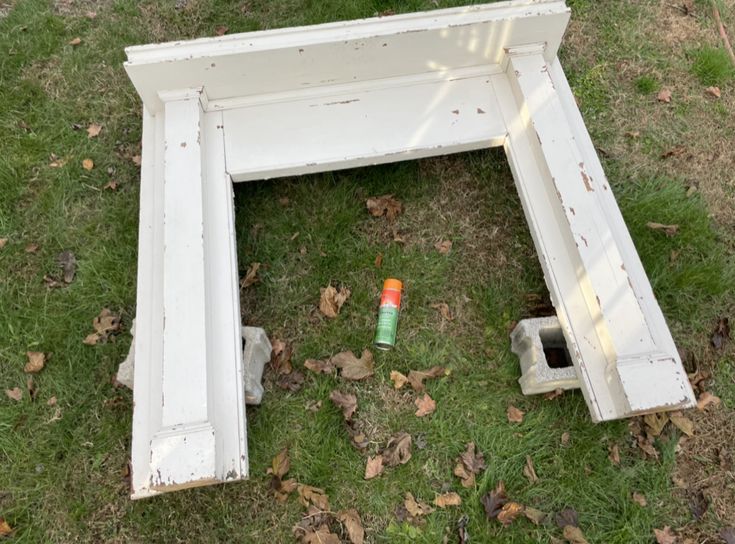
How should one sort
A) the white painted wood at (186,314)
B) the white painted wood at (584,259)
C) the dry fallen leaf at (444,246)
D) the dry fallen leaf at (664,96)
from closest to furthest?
the white painted wood at (186,314) < the white painted wood at (584,259) < the dry fallen leaf at (444,246) < the dry fallen leaf at (664,96)

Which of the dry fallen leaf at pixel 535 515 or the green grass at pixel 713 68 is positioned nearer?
the dry fallen leaf at pixel 535 515

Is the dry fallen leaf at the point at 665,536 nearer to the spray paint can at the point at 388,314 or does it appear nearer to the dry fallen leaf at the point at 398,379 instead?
the dry fallen leaf at the point at 398,379

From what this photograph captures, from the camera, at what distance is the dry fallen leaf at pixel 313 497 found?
8.26 feet

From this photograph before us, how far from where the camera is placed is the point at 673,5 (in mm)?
3842

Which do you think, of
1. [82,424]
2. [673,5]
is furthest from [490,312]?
[673,5]

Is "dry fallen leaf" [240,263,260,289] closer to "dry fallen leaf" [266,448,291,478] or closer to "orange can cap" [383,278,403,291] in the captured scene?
"orange can cap" [383,278,403,291]

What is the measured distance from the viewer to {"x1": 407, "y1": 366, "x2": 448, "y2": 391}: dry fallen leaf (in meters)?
2.72

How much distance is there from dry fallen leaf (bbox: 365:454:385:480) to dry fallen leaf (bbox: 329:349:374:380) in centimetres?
39

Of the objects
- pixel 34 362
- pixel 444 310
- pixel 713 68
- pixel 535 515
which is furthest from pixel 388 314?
pixel 713 68

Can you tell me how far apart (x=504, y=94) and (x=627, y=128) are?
1019 mm

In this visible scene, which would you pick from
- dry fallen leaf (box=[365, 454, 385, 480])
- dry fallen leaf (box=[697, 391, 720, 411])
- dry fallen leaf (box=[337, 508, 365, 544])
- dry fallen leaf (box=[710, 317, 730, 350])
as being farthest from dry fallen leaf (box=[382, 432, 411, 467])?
dry fallen leaf (box=[710, 317, 730, 350])

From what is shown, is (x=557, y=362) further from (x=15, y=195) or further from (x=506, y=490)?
(x=15, y=195)

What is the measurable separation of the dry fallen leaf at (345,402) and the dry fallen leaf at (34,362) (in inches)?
58.4

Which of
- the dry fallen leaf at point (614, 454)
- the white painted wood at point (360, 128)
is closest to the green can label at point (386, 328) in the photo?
the white painted wood at point (360, 128)
